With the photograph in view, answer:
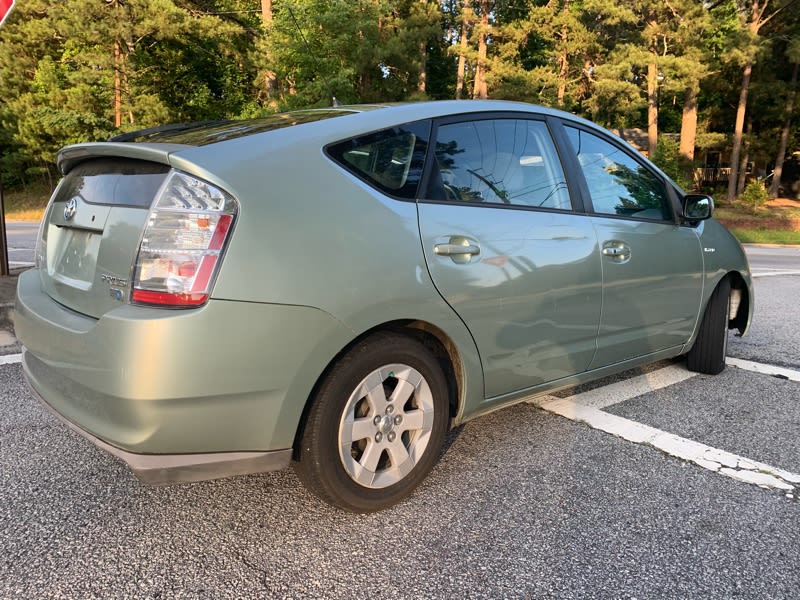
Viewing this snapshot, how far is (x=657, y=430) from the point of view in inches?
131

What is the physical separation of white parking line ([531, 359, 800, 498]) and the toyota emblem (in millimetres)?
2474

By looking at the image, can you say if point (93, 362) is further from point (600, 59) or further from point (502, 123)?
point (600, 59)

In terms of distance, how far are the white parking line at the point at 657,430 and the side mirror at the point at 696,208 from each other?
1127mm

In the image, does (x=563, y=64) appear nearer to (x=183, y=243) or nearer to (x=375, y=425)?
(x=375, y=425)

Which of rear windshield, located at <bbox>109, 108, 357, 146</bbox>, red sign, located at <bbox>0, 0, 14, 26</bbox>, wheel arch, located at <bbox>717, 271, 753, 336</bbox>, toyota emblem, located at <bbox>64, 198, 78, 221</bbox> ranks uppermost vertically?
red sign, located at <bbox>0, 0, 14, 26</bbox>

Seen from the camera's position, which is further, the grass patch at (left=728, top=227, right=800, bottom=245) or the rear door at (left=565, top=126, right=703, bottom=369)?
the grass patch at (left=728, top=227, right=800, bottom=245)

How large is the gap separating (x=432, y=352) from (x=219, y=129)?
1.28 m

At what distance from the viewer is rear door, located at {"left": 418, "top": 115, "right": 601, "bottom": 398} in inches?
99.1

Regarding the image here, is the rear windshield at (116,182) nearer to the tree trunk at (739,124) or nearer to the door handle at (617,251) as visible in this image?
the door handle at (617,251)

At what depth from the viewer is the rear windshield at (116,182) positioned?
2.11 metres

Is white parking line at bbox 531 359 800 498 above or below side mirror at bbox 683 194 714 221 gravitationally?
below

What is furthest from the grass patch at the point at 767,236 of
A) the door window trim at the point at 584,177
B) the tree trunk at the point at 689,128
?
the door window trim at the point at 584,177

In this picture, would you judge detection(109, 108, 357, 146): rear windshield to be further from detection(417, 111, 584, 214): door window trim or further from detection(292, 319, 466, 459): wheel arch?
detection(292, 319, 466, 459): wheel arch

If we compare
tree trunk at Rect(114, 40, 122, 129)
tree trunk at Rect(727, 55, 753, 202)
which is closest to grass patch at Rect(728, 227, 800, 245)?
tree trunk at Rect(727, 55, 753, 202)
